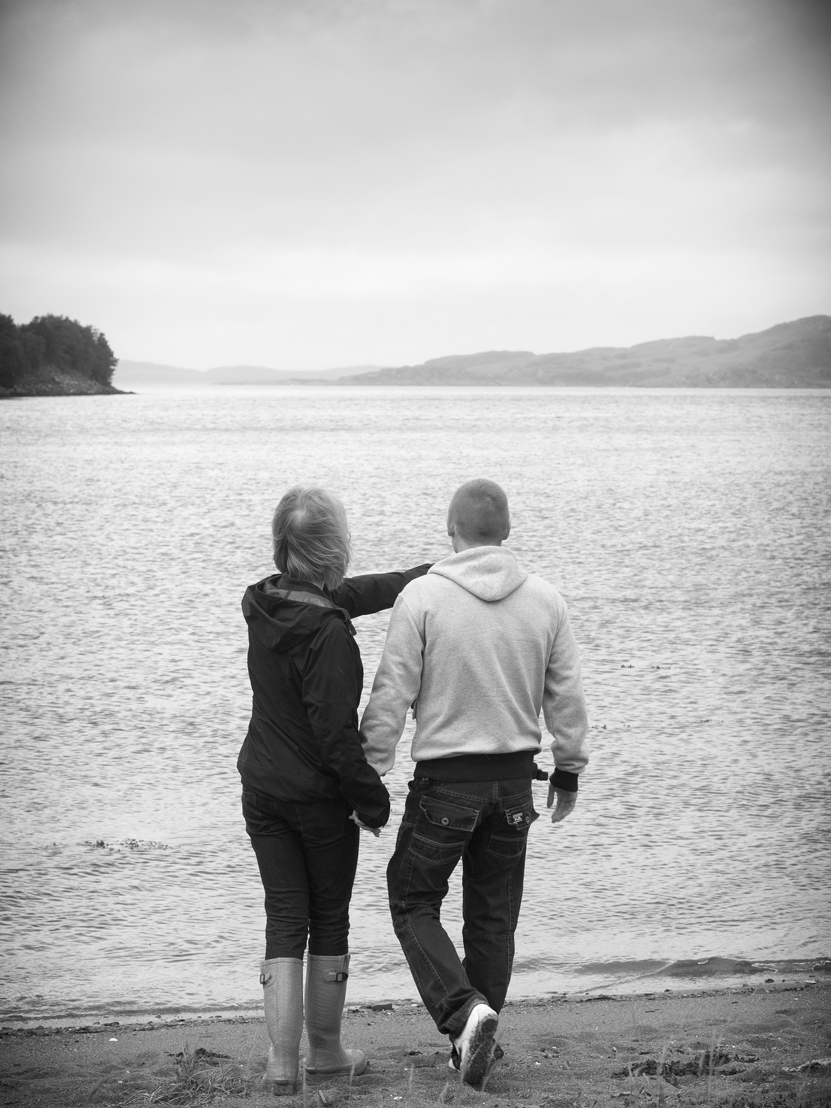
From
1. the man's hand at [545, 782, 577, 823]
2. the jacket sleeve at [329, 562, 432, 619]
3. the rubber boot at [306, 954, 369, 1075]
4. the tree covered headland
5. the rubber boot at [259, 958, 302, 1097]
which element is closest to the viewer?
the rubber boot at [259, 958, 302, 1097]

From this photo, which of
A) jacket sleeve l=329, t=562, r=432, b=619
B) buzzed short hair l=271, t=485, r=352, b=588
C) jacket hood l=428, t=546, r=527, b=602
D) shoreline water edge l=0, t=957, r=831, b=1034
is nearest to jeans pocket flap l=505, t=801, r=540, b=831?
jacket hood l=428, t=546, r=527, b=602

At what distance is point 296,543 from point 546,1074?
1.87 m

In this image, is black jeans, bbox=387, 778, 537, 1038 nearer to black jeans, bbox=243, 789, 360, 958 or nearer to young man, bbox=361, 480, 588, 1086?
young man, bbox=361, 480, 588, 1086

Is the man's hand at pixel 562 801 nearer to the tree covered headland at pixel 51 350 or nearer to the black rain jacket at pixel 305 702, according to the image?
the black rain jacket at pixel 305 702

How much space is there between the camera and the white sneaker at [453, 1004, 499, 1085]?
342 cm

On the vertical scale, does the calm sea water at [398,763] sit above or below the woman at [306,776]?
below

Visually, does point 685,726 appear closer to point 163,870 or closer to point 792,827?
point 792,827

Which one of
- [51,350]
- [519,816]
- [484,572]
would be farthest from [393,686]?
[51,350]

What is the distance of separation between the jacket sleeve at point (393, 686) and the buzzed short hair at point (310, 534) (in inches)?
10.1

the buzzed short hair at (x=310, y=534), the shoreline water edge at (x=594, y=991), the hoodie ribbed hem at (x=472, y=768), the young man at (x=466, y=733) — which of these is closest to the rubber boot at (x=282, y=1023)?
the young man at (x=466, y=733)

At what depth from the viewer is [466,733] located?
3613mm

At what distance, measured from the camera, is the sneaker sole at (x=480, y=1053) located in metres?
3.42

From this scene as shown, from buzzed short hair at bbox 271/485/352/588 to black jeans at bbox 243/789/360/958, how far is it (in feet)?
2.39

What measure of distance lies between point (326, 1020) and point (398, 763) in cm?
412
